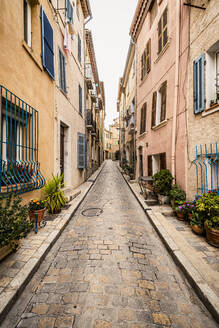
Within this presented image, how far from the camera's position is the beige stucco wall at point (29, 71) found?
3.36 metres

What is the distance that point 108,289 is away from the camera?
2.29 meters

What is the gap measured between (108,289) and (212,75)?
5.79 meters

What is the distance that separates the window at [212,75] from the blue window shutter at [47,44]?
502 cm

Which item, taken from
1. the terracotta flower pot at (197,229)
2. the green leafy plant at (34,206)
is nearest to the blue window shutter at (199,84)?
the terracotta flower pot at (197,229)

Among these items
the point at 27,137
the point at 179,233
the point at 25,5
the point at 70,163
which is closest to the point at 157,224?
the point at 179,233

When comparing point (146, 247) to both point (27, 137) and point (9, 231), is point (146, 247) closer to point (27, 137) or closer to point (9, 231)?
point (9, 231)

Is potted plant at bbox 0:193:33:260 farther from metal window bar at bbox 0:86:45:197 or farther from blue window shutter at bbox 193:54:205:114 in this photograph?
blue window shutter at bbox 193:54:205:114

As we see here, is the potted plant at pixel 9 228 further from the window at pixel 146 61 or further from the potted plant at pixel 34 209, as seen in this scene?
the window at pixel 146 61

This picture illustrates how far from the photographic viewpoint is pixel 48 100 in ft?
18.2

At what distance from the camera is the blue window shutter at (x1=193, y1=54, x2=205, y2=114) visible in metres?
4.53

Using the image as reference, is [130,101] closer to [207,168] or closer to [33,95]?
[33,95]

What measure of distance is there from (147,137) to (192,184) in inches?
178

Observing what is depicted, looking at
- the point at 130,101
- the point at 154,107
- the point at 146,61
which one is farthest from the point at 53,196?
Answer: the point at 130,101

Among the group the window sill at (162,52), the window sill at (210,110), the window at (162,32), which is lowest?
the window sill at (210,110)
